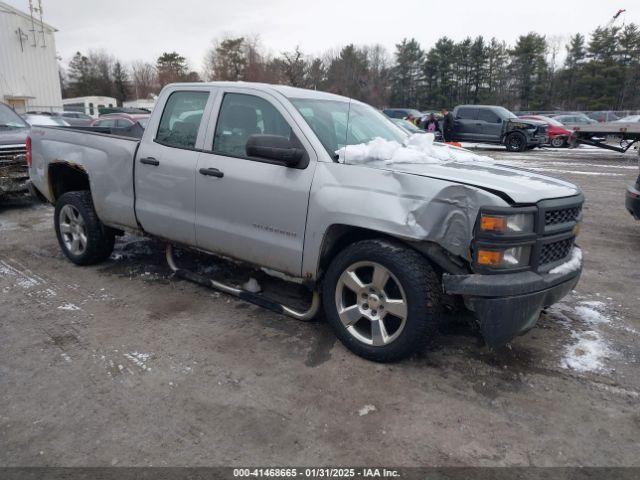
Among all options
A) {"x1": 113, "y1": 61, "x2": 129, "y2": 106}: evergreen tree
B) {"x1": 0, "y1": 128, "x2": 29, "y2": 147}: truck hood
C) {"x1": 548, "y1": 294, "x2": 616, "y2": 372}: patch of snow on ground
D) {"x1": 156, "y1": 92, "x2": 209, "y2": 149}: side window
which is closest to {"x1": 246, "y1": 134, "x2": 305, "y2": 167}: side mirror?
{"x1": 156, "y1": 92, "x2": 209, "y2": 149}: side window

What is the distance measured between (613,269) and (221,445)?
16.1ft

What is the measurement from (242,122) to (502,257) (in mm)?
2273

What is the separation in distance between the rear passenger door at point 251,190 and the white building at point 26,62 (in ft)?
110

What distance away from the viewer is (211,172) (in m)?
3.89

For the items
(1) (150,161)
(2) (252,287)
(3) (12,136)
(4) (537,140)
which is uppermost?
(1) (150,161)

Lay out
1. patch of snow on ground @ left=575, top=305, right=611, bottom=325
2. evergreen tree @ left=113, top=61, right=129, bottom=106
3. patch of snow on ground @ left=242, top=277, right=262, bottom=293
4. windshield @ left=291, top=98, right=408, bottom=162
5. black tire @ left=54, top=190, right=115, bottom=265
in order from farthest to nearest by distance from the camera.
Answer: evergreen tree @ left=113, top=61, right=129, bottom=106 < black tire @ left=54, top=190, right=115, bottom=265 < patch of snow on ground @ left=242, top=277, right=262, bottom=293 < patch of snow on ground @ left=575, top=305, right=611, bottom=325 < windshield @ left=291, top=98, right=408, bottom=162

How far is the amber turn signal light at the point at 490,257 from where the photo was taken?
112 inches

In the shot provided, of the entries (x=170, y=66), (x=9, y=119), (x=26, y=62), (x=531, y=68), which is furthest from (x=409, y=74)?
(x=9, y=119)

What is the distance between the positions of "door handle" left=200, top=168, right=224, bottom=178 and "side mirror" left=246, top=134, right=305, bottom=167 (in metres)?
0.57

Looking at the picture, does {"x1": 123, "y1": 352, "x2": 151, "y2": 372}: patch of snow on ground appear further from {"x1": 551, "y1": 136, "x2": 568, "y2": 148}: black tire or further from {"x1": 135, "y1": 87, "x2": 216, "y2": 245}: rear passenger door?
{"x1": 551, "y1": 136, "x2": 568, "y2": 148}: black tire

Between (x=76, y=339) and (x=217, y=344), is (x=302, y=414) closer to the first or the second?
(x=217, y=344)

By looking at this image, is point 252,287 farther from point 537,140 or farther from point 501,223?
point 537,140

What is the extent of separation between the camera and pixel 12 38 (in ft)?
105

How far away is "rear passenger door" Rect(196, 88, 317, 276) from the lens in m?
3.51
